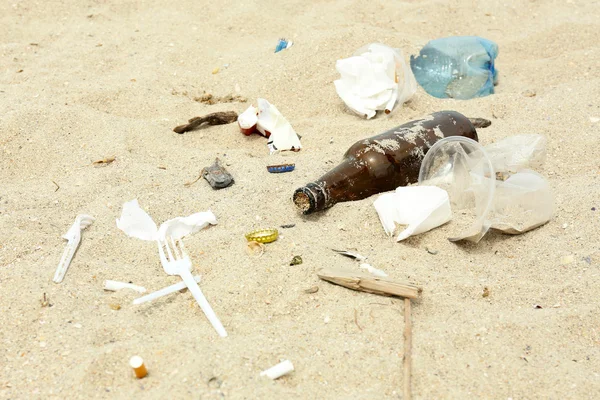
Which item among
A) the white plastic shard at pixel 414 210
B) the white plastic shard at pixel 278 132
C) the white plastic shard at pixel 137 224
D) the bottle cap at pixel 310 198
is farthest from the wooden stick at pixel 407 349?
the white plastic shard at pixel 278 132

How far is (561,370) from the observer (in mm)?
1545

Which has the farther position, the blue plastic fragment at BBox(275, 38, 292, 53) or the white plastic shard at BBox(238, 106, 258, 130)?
the blue plastic fragment at BBox(275, 38, 292, 53)

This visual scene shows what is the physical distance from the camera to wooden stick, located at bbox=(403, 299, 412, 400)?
1.46 meters

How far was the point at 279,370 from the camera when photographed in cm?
149

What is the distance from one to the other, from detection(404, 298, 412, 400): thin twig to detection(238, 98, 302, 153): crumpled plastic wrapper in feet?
3.92

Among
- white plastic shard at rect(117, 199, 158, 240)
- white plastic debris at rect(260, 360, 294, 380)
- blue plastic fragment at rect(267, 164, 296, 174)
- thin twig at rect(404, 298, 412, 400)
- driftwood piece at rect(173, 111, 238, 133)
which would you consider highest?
white plastic debris at rect(260, 360, 294, 380)

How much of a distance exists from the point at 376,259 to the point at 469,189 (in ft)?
1.82

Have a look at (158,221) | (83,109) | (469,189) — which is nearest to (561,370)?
(469,189)

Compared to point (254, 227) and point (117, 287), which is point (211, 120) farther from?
point (117, 287)

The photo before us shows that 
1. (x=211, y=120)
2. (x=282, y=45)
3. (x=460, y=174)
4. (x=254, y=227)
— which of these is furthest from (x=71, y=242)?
(x=282, y=45)

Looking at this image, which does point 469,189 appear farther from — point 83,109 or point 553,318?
point 83,109

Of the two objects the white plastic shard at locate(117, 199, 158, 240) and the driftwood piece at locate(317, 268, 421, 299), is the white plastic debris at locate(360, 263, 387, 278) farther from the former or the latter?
the white plastic shard at locate(117, 199, 158, 240)

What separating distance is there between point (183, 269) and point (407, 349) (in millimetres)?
713

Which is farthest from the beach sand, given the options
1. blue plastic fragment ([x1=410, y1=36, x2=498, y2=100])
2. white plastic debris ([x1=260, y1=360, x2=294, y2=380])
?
blue plastic fragment ([x1=410, y1=36, x2=498, y2=100])
